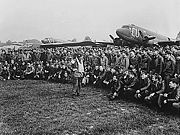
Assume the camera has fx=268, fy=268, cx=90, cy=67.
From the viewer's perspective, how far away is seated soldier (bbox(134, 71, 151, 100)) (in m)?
9.68

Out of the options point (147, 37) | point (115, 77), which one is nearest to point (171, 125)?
point (115, 77)

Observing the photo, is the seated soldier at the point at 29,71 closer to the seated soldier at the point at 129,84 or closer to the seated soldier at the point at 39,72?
Answer: the seated soldier at the point at 39,72

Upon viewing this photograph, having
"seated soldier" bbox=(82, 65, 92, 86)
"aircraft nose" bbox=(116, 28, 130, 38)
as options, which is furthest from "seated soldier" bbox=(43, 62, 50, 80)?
"aircraft nose" bbox=(116, 28, 130, 38)

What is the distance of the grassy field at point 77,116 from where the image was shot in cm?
715

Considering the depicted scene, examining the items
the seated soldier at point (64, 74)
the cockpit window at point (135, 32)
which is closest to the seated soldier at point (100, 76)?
the seated soldier at point (64, 74)

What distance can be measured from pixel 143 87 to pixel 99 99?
188 cm

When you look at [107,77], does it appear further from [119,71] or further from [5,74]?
[5,74]

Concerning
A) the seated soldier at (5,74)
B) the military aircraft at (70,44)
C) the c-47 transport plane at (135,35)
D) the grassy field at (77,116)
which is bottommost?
the grassy field at (77,116)

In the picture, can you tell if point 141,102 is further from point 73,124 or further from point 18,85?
point 18,85

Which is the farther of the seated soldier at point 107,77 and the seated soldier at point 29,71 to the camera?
the seated soldier at point 29,71

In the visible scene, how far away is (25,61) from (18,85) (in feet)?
11.2

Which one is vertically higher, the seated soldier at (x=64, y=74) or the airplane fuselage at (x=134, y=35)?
the airplane fuselage at (x=134, y=35)

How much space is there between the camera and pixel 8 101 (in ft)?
34.7

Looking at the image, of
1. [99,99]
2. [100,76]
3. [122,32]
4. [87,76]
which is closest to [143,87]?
[99,99]
